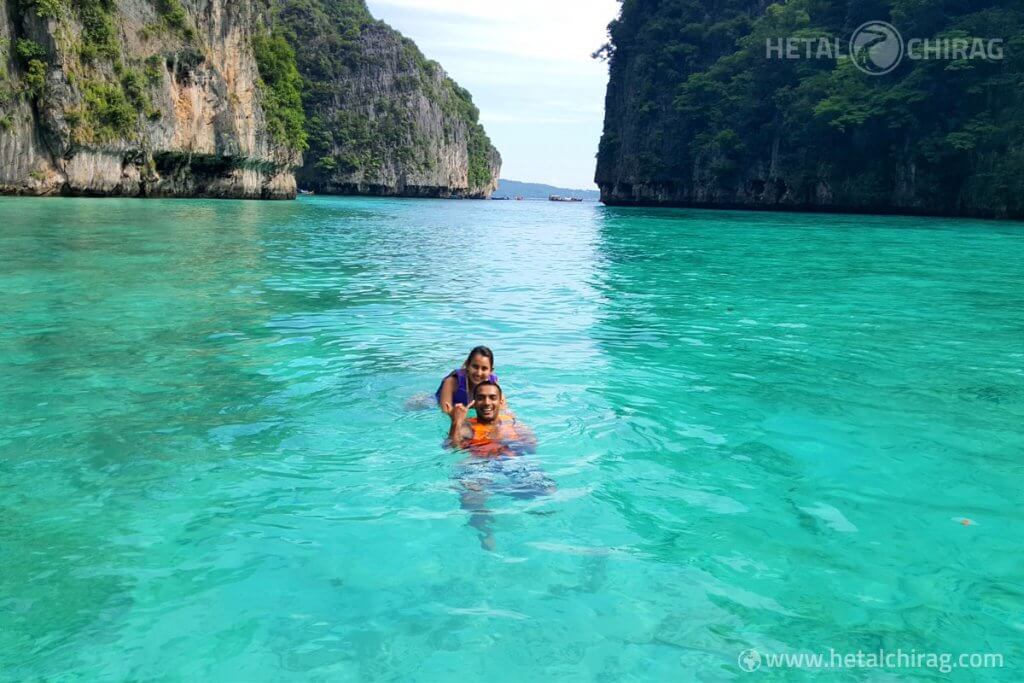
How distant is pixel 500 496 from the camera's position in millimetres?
4859

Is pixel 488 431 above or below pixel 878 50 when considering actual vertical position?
below

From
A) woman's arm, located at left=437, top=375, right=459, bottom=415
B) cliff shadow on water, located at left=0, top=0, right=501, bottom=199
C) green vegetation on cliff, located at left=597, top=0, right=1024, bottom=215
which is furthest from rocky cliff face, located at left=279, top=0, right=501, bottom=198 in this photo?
woman's arm, located at left=437, top=375, right=459, bottom=415

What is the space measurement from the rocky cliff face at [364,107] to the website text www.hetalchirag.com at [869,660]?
10817cm

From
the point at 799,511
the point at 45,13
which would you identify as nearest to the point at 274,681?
the point at 799,511

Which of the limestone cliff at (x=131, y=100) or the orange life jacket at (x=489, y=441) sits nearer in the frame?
the orange life jacket at (x=489, y=441)

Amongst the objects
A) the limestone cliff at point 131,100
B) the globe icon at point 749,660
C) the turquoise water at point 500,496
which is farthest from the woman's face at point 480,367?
the limestone cliff at point 131,100

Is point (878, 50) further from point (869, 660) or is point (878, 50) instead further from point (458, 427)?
point (869, 660)

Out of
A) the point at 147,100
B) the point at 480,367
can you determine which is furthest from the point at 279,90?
the point at 480,367

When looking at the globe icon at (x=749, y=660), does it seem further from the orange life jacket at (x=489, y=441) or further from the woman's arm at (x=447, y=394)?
the woman's arm at (x=447, y=394)

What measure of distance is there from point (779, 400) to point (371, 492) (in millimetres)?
4004

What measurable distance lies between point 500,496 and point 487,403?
2.73ft

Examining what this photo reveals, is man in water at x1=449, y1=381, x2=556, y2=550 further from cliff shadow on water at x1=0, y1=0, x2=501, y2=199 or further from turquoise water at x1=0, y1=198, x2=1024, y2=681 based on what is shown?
cliff shadow on water at x1=0, y1=0, x2=501, y2=199

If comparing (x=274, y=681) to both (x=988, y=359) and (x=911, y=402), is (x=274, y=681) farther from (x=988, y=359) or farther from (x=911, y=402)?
(x=988, y=359)

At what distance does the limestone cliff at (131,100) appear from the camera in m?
38.0
